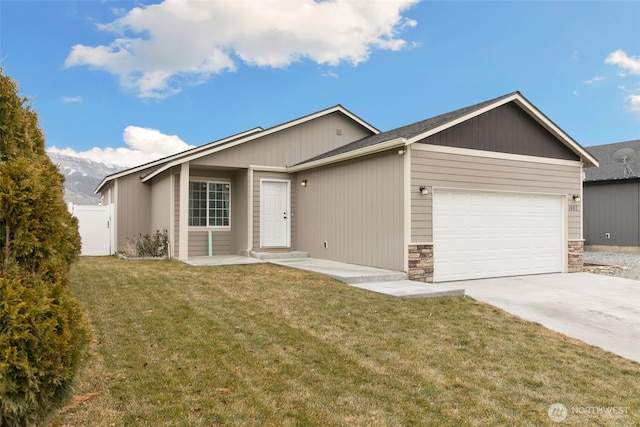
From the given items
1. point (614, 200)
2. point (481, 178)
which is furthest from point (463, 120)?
point (614, 200)

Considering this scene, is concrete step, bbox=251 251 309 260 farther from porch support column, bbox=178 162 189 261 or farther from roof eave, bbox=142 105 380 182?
roof eave, bbox=142 105 380 182

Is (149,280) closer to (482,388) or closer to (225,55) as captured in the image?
(482,388)

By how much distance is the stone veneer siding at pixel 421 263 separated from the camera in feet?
27.2

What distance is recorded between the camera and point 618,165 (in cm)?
1761

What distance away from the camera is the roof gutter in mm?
8266

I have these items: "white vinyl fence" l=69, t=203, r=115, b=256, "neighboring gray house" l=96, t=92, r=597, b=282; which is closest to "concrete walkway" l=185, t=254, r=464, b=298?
"neighboring gray house" l=96, t=92, r=597, b=282

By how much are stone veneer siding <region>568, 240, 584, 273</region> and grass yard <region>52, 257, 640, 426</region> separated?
5929 millimetres

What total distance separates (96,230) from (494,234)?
1242 centimetres

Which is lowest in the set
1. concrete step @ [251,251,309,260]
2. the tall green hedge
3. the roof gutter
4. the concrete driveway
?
the concrete driveway

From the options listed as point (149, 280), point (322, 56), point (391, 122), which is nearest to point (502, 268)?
point (149, 280)

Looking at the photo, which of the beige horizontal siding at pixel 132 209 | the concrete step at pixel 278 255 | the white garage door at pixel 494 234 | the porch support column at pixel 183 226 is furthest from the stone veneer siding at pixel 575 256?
the beige horizontal siding at pixel 132 209

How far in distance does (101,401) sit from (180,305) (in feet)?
9.64

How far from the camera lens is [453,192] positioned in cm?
899

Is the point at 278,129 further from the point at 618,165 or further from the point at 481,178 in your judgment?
the point at 618,165
